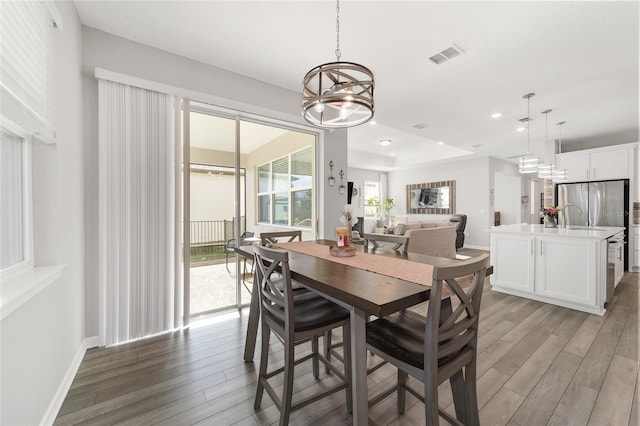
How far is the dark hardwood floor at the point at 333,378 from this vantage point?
1.58m

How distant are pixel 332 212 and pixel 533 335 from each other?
8.61ft

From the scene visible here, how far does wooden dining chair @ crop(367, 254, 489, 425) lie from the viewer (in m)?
1.09

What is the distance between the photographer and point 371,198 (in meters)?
9.61

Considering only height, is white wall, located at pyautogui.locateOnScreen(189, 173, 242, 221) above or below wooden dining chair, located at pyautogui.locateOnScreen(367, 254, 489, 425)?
above

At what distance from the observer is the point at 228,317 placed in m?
3.04

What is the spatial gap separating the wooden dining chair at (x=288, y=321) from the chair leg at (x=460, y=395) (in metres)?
0.59

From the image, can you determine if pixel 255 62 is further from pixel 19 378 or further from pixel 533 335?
pixel 533 335

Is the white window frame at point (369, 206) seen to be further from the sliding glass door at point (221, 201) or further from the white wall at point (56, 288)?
the white wall at point (56, 288)

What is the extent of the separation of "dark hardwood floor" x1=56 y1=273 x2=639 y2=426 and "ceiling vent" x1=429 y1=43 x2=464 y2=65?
2777 millimetres

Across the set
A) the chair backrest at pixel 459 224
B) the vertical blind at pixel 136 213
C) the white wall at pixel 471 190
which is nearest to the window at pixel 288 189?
the vertical blind at pixel 136 213

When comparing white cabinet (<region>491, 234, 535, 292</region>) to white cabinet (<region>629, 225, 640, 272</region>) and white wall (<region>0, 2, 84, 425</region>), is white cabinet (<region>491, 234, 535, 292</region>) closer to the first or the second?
white cabinet (<region>629, 225, 640, 272</region>)

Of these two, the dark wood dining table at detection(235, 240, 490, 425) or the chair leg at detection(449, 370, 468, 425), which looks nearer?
Answer: the dark wood dining table at detection(235, 240, 490, 425)

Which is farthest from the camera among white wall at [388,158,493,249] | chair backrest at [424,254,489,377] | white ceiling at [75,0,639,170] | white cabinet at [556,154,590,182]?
white wall at [388,158,493,249]

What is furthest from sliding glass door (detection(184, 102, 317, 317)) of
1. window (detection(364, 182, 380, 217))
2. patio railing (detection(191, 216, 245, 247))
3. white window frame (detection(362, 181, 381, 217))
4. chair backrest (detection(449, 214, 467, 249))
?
Answer: window (detection(364, 182, 380, 217))
